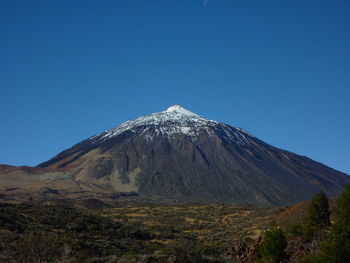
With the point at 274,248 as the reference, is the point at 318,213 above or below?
above

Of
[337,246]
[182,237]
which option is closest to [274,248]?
[337,246]

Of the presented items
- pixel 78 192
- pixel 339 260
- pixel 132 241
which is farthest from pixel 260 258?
pixel 78 192

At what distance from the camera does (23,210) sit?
206ft

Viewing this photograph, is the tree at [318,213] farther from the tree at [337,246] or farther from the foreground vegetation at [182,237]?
the tree at [337,246]

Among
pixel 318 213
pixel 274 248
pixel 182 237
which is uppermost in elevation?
pixel 318 213

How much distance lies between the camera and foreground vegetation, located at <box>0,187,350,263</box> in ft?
115

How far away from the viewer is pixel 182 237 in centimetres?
6225

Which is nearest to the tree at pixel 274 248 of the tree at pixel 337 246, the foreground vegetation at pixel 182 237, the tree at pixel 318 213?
the foreground vegetation at pixel 182 237

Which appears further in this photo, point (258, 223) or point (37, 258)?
point (258, 223)

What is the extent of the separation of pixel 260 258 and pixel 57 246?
17167 millimetres

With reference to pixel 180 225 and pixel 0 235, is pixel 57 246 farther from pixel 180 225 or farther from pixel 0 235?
pixel 180 225

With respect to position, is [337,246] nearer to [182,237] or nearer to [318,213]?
[318,213]

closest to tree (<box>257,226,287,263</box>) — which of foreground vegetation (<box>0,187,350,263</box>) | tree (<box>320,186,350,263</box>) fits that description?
foreground vegetation (<box>0,187,350,263</box>)

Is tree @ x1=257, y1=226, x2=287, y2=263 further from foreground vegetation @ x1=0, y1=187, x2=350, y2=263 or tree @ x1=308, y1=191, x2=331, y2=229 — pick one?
tree @ x1=308, y1=191, x2=331, y2=229
